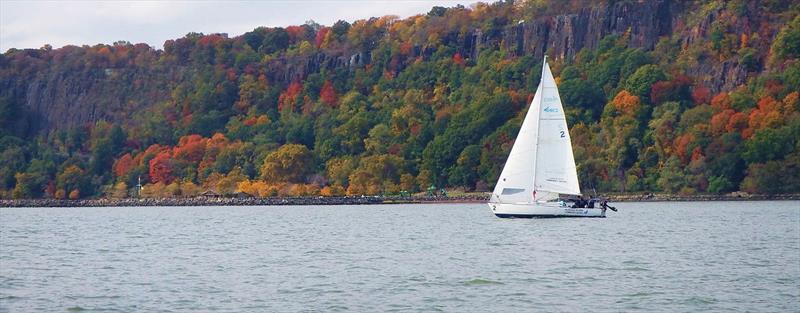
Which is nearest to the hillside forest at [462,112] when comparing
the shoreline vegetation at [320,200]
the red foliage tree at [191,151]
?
the red foliage tree at [191,151]

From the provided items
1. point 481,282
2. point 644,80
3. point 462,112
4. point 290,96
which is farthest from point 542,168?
point 290,96

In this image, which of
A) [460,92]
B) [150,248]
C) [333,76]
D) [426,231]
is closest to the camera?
[150,248]

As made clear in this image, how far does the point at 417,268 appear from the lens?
139 feet

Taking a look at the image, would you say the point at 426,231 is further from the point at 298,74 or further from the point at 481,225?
the point at 298,74

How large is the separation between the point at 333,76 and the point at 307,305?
15707 cm

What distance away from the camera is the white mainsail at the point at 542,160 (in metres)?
69.2

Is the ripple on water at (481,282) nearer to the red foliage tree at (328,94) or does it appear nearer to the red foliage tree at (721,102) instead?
the red foliage tree at (721,102)

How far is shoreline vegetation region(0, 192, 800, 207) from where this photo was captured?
389 ft

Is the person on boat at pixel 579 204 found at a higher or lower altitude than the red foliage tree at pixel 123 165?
higher

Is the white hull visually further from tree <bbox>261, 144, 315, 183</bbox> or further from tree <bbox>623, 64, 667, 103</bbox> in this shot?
tree <bbox>261, 144, 315, 183</bbox>

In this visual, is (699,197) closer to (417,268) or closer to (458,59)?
(458,59)

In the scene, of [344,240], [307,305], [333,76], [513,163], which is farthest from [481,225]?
[333,76]

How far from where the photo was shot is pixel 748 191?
119250mm

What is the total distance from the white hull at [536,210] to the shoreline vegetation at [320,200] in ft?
165
